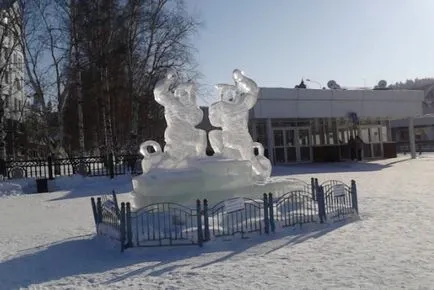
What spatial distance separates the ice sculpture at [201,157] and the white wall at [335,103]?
52.7 ft

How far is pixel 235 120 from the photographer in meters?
14.6

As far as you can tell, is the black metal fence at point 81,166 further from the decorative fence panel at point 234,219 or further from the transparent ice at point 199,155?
the decorative fence panel at point 234,219

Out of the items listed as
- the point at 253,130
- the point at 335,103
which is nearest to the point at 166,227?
the point at 253,130

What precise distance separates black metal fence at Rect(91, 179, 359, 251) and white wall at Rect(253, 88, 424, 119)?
19.4 metres

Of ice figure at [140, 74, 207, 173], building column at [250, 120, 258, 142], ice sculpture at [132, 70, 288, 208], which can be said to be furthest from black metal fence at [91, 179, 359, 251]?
building column at [250, 120, 258, 142]

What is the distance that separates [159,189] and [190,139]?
6.13 feet

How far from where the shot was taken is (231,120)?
1457 cm

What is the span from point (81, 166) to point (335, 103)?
16.5m

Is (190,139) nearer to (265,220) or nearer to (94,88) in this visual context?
(265,220)

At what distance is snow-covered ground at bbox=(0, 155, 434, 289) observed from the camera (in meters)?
7.09

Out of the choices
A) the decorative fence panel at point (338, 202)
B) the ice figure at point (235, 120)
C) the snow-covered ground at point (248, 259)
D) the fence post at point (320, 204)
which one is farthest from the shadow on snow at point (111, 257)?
the ice figure at point (235, 120)

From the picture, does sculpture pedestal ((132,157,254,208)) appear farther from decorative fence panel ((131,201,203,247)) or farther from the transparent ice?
decorative fence panel ((131,201,203,247))

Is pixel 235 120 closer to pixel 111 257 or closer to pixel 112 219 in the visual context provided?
pixel 112 219

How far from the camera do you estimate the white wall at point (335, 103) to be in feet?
103
